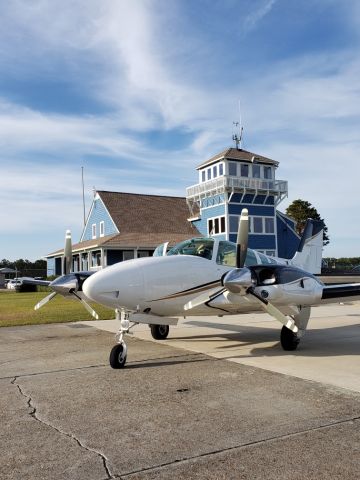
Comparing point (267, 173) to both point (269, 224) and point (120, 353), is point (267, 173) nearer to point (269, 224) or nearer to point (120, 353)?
point (269, 224)

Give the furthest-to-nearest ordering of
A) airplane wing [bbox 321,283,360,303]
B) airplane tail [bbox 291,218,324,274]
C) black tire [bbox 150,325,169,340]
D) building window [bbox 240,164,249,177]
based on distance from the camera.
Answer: building window [bbox 240,164,249,177] < airplane tail [bbox 291,218,324,274] < black tire [bbox 150,325,169,340] < airplane wing [bbox 321,283,360,303]

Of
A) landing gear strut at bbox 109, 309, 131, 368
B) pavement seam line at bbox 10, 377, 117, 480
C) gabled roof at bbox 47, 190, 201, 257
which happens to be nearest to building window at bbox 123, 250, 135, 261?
gabled roof at bbox 47, 190, 201, 257

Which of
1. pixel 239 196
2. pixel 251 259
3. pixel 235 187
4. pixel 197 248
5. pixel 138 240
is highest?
pixel 235 187

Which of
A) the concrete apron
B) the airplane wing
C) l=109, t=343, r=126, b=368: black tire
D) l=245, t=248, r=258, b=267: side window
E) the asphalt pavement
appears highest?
l=245, t=248, r=258, b=267: side window

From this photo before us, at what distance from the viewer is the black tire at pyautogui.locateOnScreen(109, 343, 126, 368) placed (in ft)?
29.1

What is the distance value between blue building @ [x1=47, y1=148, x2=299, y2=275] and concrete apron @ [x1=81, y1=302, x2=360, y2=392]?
19561 millimetres

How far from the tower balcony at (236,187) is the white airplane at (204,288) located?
85.4ft

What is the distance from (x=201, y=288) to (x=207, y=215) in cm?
3002

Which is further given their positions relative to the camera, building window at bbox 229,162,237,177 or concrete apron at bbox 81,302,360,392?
building window at bbox 229,162,237,177

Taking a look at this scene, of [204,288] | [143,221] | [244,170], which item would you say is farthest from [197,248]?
[143,221]

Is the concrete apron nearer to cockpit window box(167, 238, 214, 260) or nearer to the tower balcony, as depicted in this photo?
cockpit window box(167, 238, 214, 260)

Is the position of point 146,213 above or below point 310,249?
above

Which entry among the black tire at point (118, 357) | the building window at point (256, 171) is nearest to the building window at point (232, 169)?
the building window at point (256, 171)

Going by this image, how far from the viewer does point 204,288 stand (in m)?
10.2
